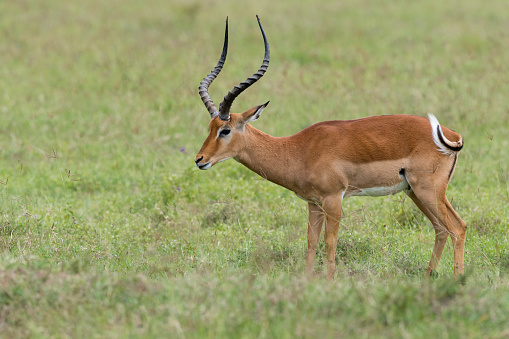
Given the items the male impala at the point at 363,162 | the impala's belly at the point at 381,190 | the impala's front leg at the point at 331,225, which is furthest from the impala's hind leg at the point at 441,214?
the impala's front leg at the point at 331,225

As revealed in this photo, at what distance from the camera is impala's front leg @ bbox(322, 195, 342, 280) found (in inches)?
231

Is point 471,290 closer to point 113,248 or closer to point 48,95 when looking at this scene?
point 113,248

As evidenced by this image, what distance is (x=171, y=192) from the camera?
7797mm

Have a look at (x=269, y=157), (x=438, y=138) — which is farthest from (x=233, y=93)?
(x=438, y=138)

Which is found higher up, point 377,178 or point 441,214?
point 377,178

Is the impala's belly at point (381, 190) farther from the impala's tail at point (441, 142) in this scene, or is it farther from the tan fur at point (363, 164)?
the impala's tail at point (441, 142)

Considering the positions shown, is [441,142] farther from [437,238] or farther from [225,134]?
[225,134]

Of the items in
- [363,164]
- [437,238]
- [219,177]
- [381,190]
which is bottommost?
[219,177]

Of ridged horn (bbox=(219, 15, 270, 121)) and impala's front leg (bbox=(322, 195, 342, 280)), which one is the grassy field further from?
ridged horn (bbox=(219, 15, 270, 121))

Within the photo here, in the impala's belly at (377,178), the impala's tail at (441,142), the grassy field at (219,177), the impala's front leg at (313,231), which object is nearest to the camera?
the grassy field at (219,177)

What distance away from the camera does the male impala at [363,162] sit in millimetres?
5879

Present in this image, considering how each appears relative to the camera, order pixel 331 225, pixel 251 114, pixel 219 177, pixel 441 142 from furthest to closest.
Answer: pixel 219 177
pixel 251 114
pixel 331 225
pixel 441 142

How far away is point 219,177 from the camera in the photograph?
8508 millimetres

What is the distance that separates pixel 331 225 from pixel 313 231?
11.4 inches
